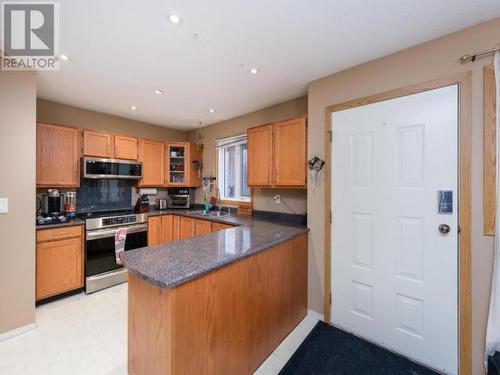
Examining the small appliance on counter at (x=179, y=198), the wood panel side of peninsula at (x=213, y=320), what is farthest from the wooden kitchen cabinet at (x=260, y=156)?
the small appliance on counter at (x=179, y=198)

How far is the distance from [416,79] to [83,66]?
9.58ft

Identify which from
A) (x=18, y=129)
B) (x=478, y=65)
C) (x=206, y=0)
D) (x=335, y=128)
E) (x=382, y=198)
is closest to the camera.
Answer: (x=206, y=0)

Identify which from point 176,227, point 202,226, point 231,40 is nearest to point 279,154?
point 231,40

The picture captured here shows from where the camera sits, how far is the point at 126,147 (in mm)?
3439

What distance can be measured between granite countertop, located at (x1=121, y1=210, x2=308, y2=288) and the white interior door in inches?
25.1

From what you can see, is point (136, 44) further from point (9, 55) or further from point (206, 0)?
point (9, 55)

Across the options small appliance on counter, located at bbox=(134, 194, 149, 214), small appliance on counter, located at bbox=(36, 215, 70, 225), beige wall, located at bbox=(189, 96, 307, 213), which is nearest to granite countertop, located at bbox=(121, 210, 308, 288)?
beige wall, located at bbox=(189, 96, 307, 213)

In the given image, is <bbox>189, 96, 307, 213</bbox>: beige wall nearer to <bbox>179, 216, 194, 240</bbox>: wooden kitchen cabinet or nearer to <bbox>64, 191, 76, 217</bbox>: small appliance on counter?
<bbox>179, 216, 194, 240</bbox>: wooden kitchen cabinet

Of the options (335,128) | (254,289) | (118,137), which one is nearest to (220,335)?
(254,289)

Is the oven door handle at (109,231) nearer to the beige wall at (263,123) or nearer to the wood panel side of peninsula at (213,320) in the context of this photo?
the beige wall at (263,123)

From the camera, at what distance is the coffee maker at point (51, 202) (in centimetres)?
283

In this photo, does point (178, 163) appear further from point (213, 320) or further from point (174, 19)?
point (213, 320)

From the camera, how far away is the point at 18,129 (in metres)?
2.00
